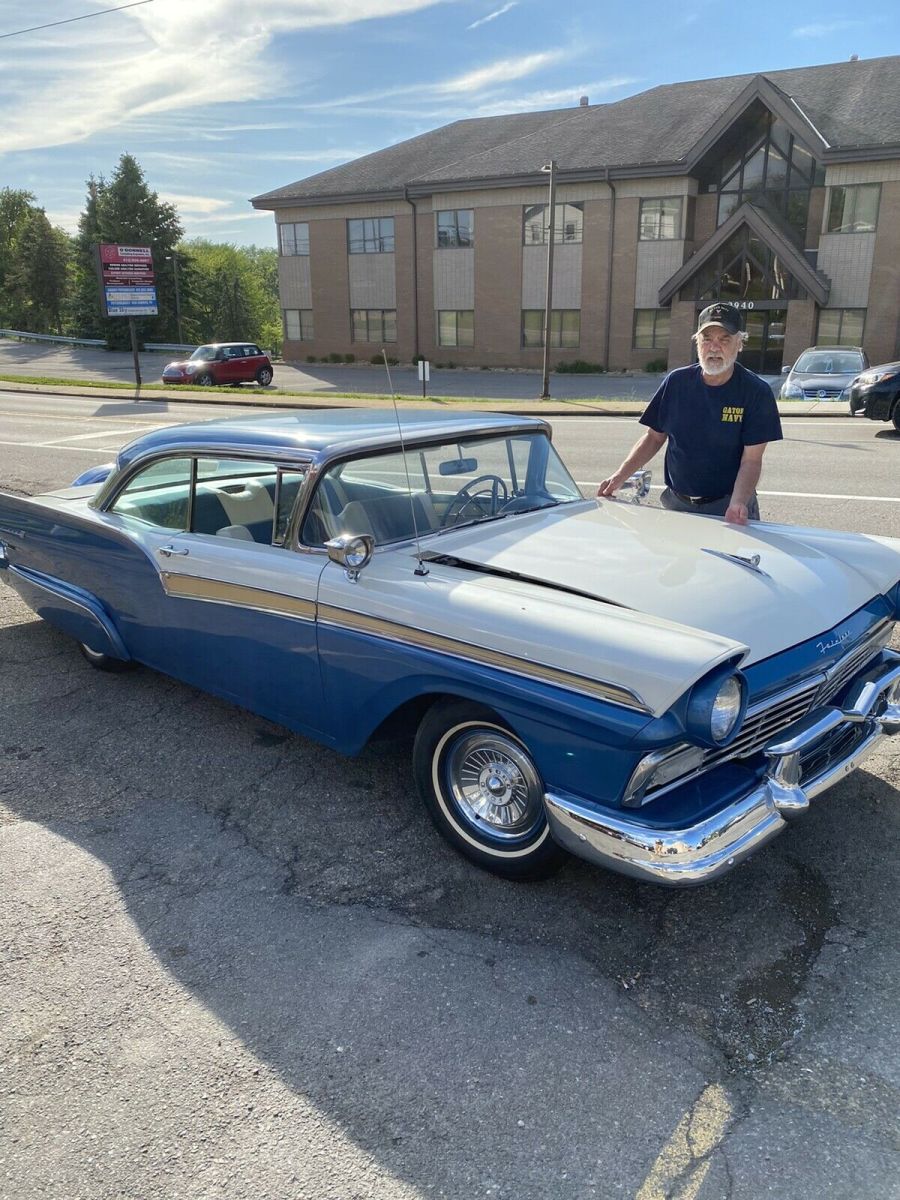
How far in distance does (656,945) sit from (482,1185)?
3.33 ft

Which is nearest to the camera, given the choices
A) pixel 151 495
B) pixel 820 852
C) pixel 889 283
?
pixel 820 852

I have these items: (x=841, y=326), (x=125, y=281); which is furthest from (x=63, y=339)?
(x=841, y=326)

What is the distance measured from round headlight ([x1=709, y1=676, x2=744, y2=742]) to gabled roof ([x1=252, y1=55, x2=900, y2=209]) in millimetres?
32657

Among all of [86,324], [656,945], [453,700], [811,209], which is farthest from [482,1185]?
[86,324]

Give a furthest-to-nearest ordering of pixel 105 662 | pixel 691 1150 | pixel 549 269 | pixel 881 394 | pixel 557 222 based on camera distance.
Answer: pixel 557 222
pixel 549 269
pixel 881 394
pixel 105 662
pixel 691 1150

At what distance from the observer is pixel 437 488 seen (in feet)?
12.6

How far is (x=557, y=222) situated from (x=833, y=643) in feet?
116

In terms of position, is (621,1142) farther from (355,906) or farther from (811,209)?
(811,209)

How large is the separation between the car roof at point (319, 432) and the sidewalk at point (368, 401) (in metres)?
13.2

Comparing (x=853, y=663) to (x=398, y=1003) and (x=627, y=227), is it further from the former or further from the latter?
(x=627, y=227)

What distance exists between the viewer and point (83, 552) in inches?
181

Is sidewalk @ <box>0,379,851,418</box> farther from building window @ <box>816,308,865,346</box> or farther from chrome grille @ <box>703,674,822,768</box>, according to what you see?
chrome grille @ <box>703,674,822,768</box>

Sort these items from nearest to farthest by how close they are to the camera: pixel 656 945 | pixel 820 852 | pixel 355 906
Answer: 1. pixel 656 945
2. pixel 355 906
3. pixel 820 852

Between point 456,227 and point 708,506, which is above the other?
point 456,227
